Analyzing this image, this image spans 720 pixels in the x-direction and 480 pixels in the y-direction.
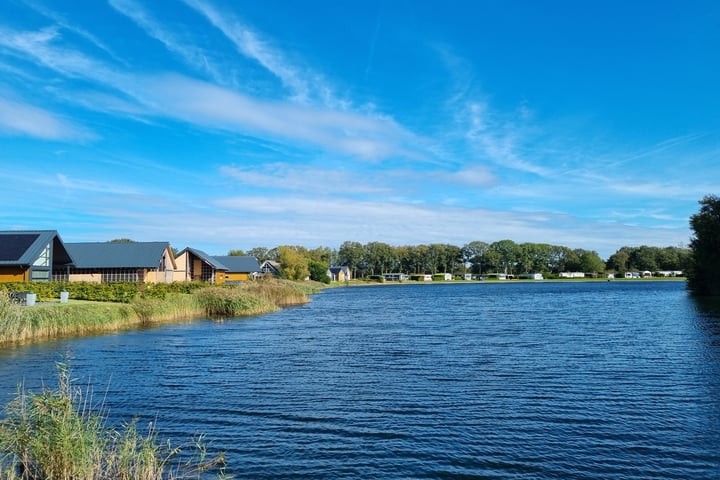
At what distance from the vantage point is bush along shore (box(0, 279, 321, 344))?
75.2ft

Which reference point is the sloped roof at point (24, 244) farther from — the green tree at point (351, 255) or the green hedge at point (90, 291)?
the green tree at point (351, 255)

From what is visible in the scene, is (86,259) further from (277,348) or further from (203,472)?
(203,472)

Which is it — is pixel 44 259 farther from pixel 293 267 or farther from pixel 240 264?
pixel 293 267

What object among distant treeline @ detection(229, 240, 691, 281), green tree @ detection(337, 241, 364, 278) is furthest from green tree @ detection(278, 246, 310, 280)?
green tree @ detection(337, 241, 364, 278)

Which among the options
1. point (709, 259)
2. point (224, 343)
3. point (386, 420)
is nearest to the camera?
point (386, 420)

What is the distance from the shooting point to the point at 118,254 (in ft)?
183

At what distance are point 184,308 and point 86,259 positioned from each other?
2584 cm

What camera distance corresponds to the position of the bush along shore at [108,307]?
22906 mm

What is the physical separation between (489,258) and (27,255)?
506ft

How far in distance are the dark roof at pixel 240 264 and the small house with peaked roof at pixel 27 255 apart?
41368mm

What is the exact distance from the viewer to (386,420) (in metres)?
11.8

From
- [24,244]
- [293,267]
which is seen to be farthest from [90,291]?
[293,267]

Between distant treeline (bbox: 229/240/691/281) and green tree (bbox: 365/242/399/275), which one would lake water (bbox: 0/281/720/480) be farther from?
green tree (bbox: 365/242/399/275)

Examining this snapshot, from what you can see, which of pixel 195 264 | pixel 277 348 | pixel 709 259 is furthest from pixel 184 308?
pixel 709 259
